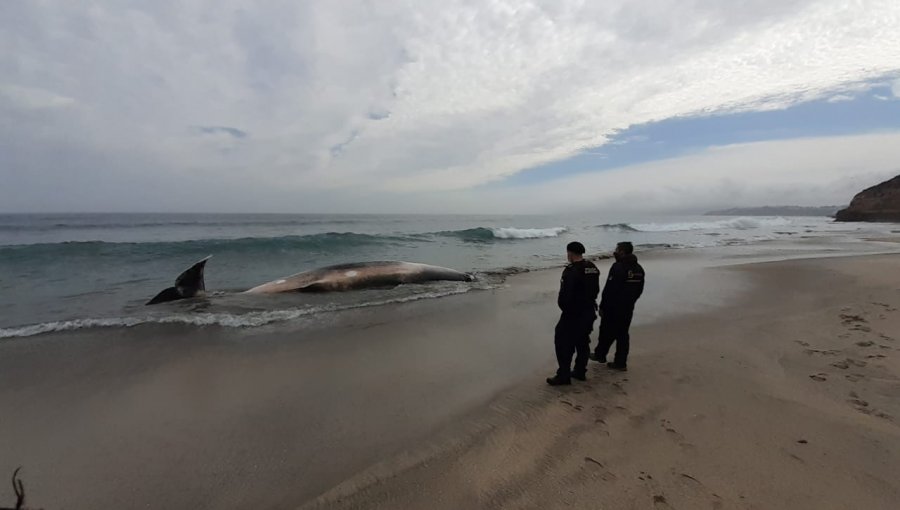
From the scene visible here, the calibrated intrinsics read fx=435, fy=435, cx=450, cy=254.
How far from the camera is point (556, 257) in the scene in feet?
61.3

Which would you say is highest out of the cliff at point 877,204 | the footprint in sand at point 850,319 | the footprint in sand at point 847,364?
the cliff at point 877,204

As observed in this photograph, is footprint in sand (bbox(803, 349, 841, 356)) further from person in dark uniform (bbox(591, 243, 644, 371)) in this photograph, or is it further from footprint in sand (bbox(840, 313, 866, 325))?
person in dark uniform (bbox(591, 243, 644, 371))

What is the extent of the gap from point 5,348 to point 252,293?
4.29 metres

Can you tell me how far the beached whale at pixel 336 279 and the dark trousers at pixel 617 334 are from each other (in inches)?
263

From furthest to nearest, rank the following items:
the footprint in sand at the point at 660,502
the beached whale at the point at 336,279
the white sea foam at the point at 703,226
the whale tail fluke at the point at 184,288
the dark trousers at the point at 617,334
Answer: the white sea foam at the point at 703,226, the beached whale at the point at 336,279, the whale tail fluke at the point at 184,288, the dark trousers at the point at 617,334, the footprint in sand at the point at 660,502

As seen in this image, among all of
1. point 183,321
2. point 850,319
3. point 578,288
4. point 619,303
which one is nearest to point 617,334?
point 619,303

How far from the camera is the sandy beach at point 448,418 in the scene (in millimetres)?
2908

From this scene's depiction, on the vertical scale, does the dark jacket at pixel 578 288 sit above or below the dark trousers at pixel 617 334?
above

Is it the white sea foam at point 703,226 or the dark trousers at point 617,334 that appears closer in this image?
the dark trousers at point 617,334

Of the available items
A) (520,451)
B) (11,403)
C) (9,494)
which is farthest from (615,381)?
(11,403)

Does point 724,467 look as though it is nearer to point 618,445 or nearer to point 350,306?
point 618,445

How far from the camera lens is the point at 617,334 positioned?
209 inches

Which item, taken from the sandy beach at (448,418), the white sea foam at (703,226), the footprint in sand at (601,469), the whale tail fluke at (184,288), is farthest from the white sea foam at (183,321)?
the white sea foam at (703,226)

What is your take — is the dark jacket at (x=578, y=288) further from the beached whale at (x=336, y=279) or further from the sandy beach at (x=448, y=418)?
the beached whale at (x=336, y=279)
